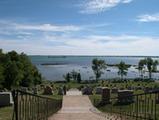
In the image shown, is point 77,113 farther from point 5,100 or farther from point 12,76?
point 12,76

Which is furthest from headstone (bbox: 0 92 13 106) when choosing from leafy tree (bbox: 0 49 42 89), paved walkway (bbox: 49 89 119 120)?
leafy tree (bbox: 0 49 42 89)

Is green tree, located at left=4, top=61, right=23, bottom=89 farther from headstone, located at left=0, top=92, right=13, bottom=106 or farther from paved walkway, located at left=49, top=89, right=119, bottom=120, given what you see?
headstone, located at left=0, top=92, right=13, bottom=106

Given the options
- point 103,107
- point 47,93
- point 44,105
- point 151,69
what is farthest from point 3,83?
point 151,69

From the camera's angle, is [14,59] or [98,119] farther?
[14,59]

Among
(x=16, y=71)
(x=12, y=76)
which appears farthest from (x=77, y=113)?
(x=12, y=76)

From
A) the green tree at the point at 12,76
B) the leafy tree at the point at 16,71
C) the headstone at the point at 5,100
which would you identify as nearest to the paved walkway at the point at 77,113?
the headstone at the point at 5,100

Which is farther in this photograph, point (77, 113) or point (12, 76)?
point (12, 76)

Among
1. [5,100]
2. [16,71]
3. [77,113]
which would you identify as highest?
[16,71]

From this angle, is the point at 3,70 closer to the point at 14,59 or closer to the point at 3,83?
the point at 3,83

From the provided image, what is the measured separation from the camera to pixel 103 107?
2955 centimetres

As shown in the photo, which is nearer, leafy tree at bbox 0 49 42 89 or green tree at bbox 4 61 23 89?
green tree at bbox 4 61 23 89

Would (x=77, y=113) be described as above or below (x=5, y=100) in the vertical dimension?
below

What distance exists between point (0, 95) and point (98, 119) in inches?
503

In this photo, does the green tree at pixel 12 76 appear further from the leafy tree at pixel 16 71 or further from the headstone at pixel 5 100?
the headstone at pixel 5 100
